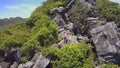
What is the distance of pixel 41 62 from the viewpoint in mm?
32844

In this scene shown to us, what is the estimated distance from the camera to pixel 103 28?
33656 millimetres

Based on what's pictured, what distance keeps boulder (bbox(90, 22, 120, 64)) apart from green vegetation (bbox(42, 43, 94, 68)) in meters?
1.26

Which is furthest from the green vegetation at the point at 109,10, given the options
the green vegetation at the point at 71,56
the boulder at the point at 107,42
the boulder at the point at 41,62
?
the boulder at the point at 41,62

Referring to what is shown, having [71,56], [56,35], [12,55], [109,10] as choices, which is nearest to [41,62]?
[71,56]

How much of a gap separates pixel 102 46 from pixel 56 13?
379 inches

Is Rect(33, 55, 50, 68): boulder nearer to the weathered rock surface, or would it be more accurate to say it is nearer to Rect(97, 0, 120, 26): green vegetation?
the weathered rock surface

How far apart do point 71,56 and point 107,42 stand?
4297 millimetres

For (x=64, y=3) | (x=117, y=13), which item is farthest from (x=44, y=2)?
(x=117, y=13)

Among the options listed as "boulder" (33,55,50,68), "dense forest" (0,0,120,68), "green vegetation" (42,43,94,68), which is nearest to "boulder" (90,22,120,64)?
"dense forest" (0,0,120,68)

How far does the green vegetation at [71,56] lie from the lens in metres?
32.2

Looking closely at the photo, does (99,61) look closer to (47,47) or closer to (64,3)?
Answer: (47,47)

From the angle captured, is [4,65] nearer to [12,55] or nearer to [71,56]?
[12,55]

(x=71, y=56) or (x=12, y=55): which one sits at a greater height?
(x=71, y=56)

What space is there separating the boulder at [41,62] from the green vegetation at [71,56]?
616mm
